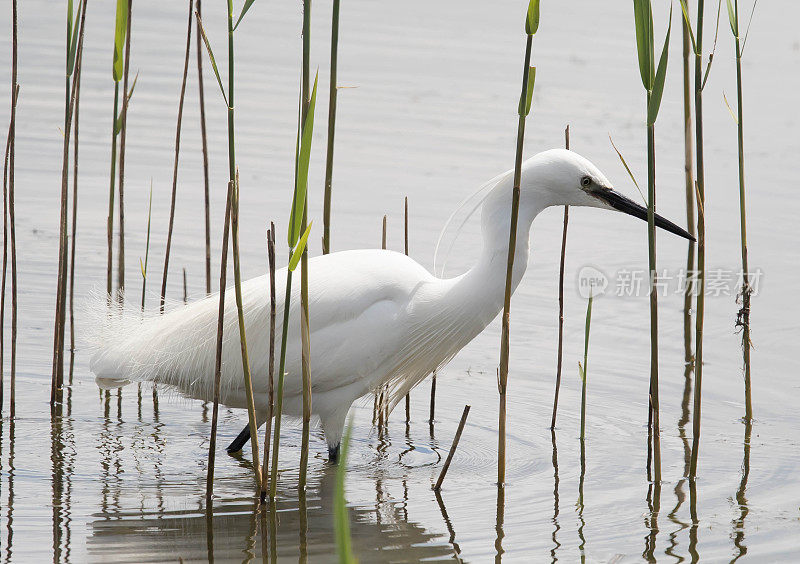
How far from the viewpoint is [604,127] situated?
8.84 metres

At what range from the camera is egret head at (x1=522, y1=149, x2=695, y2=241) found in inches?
161

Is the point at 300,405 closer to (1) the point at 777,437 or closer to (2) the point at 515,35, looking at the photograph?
(1) the point at 777,437

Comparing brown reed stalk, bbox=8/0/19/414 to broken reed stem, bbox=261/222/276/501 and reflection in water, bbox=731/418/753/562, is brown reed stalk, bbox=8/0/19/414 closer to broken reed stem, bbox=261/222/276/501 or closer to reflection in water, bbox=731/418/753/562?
broken reed stem, bbox=261/222/276/501

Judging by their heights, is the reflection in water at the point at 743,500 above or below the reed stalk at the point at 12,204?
below

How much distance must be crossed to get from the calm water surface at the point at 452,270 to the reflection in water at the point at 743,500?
2cm

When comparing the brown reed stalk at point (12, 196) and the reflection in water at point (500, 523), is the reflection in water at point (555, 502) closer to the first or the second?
the reflection in water at point (500, 523)

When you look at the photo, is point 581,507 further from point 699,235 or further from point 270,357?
point 270,357

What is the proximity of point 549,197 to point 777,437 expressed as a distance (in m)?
1.59

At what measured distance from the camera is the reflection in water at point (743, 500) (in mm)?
3752

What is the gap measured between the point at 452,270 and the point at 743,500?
2.89 meters

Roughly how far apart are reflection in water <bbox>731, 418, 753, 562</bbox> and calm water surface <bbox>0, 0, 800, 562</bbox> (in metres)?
0.02

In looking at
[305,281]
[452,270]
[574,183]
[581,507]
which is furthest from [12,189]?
[452,270]

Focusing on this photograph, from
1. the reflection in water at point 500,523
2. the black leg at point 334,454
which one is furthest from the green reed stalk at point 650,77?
the black leg at point 334,454

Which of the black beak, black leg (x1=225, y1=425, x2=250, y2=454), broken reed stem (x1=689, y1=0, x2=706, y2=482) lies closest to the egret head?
the black beak
